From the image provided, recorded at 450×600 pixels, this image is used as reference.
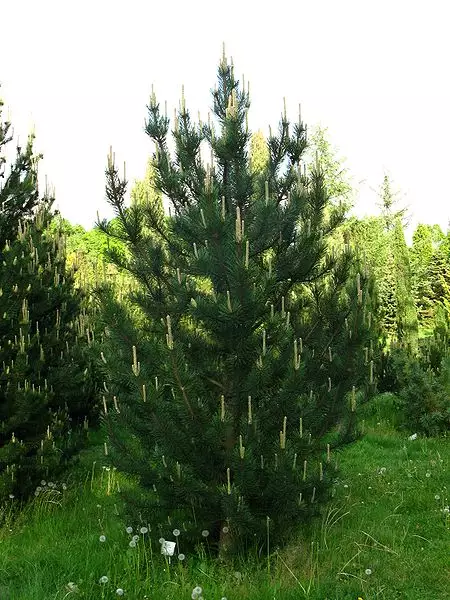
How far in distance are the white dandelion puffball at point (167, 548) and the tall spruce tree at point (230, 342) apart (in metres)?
0.19

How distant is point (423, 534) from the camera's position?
479 centimetres

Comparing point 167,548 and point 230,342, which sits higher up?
point 230,342

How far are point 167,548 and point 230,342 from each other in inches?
59.9

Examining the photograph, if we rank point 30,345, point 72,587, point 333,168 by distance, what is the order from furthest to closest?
point 333,168
point 30,345
point 72,587

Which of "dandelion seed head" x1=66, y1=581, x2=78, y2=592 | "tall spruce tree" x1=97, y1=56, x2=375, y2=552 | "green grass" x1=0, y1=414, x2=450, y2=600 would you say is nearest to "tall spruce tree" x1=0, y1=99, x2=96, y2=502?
"green grass" x1=0, y1=414, x2=450, y2=600

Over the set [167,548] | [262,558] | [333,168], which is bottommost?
[262,558]

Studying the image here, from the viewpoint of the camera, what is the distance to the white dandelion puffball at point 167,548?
12.9 ft

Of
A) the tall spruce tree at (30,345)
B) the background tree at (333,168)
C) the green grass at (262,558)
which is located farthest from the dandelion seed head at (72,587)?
the background tree at (333,168)

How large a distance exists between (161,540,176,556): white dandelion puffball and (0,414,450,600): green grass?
5.2 inches

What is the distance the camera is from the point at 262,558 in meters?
4.22

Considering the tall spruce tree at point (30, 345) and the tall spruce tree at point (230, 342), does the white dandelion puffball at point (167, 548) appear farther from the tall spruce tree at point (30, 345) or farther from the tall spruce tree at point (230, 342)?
the tall spruce tree at point (30, 345)

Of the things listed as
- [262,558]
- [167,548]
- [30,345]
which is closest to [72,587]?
[167,548]

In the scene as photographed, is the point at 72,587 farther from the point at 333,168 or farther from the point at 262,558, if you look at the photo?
the point at 333,168

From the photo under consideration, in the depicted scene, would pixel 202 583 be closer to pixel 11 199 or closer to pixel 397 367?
pixel 11 199
